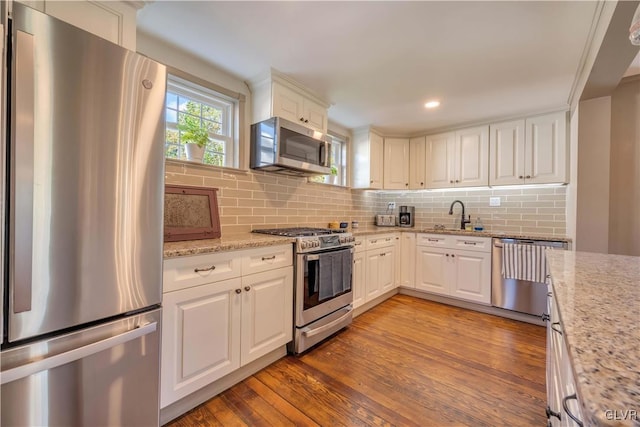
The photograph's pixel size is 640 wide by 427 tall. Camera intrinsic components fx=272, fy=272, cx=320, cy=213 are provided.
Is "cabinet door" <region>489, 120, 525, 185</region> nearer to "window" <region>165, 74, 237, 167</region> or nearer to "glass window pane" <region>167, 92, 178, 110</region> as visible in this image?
"window" <region>165, 74, 237, 167</region>

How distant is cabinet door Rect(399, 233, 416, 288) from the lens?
3547 mm

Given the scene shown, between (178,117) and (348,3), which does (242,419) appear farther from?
(348,3)

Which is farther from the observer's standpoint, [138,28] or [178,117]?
[178,117]

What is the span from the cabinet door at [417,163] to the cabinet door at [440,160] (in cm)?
5

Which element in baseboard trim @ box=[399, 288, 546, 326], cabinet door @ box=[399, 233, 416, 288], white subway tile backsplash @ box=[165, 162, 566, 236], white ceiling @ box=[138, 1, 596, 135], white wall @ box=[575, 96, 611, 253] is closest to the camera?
white ceiling @ box=[138, 1, 596, 135]

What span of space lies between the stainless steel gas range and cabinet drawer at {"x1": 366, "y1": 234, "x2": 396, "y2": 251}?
55cm

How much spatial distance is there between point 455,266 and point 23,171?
3546 millimetres

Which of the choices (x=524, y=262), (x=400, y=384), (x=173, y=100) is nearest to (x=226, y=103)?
(x=173, y=100)

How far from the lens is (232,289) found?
1652 millimetres

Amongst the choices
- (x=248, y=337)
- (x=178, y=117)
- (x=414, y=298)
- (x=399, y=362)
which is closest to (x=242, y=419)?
(x=248, y=337)

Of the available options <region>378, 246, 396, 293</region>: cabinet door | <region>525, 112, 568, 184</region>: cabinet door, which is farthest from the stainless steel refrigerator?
<region>525, 112, 568, 184</region>: cabinet door

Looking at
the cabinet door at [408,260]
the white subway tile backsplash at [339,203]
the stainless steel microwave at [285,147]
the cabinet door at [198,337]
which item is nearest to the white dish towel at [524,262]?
the white subway tile backsplash at [339,203]

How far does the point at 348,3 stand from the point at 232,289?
1760 mm

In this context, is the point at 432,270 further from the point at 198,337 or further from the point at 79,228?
the point at 79,228
